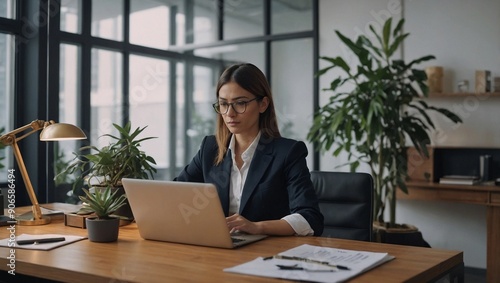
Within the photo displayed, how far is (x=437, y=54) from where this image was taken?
15.6 ft

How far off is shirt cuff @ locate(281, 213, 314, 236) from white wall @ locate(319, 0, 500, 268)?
3063 mm

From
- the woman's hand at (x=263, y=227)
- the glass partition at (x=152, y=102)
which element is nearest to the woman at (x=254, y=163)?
the woman's hand at (x=263, y=227)

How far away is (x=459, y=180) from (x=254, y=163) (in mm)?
2686

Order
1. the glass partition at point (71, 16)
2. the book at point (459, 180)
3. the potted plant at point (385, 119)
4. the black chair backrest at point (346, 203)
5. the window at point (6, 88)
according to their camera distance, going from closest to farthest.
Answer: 1. the black chair backrest at point (346, 203)
2. the window at point (6, 88)
3. the potted plant at point (385, 119)
4. the book at point (459, 180)
5. the glass partition at point (71, 16)

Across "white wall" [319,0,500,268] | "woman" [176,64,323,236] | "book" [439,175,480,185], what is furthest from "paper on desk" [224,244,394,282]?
"white wall" [319,0,500,268]

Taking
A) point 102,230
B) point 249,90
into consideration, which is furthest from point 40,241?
point 249,90

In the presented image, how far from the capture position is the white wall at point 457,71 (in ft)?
14.9

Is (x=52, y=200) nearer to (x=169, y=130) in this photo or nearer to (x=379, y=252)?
(x=169, y=130)

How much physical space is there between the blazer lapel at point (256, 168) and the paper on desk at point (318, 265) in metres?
0.51

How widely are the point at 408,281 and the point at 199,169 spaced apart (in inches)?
49.2

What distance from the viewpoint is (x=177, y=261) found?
5.11ft

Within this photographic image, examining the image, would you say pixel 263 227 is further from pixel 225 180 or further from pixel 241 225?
pixel 225 180

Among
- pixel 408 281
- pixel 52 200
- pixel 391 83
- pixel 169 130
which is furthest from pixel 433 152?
pixel 408 281

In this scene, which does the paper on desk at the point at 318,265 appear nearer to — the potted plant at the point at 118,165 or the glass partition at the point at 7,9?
the potted plant at the point at 118,165
